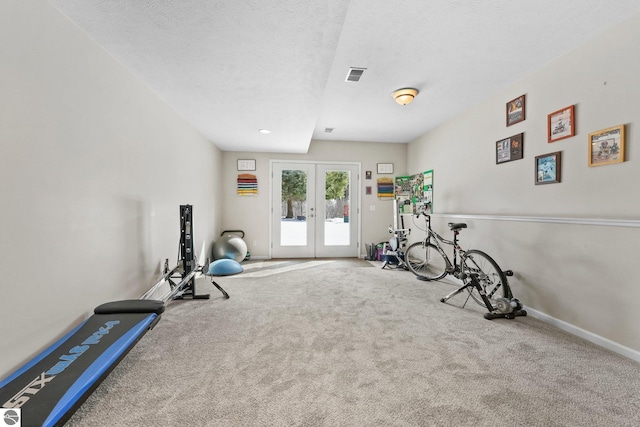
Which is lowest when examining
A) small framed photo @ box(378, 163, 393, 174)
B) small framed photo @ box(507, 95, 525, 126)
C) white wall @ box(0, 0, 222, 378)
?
white wall @ box(0, 0, 222, 378)

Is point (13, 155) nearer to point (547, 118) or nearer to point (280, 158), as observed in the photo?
point (547, 118)

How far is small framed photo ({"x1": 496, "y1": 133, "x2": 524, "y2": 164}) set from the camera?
9.71 feet

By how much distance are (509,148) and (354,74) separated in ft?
6.52

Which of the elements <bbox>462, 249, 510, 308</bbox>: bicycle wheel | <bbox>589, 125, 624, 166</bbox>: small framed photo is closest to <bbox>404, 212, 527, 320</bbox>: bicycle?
<bbox>462, 249, 510, 308</bbox>: bicycle wheel

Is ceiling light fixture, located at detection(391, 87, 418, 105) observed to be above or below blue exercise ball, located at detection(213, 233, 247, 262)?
above

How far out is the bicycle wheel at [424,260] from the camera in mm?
4387

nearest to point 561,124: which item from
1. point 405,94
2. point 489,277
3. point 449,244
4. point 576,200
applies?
point 576,200

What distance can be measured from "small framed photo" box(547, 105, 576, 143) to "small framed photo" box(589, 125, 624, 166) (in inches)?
7.9

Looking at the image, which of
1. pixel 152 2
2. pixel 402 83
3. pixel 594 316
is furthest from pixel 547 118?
pixel 152 2

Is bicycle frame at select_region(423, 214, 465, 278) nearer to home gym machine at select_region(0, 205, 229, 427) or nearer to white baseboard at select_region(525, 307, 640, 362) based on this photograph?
white baseboard at select_region(525, 307, 640, 362)

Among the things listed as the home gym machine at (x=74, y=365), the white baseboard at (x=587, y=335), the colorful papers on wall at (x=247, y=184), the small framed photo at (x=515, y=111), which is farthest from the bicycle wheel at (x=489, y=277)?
the colorful papers on wall at (x=247, y=184)

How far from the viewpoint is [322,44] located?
2.02m

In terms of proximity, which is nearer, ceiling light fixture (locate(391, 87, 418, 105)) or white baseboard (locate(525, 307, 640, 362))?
white baseboard (locate(525, 307, 640, 362))

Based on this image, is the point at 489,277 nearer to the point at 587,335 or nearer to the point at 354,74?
the point at 587,335
